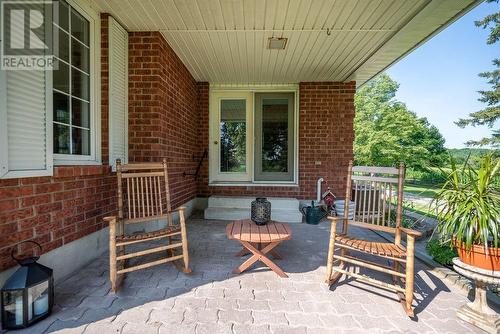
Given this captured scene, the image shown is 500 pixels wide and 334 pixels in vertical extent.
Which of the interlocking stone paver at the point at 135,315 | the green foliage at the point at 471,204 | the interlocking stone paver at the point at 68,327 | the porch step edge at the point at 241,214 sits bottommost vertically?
the interlocking stone paver at the point at 135,315

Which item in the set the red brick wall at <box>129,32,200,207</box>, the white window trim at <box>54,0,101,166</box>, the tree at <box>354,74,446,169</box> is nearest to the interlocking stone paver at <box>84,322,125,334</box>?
the white window trim at <box>54,0,101,166</box>

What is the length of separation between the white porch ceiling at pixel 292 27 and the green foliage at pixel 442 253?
2.41 meters

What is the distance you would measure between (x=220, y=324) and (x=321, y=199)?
3.70 meters

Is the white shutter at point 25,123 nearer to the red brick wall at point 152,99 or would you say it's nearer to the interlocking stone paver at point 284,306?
the red brick wall at point 152,99

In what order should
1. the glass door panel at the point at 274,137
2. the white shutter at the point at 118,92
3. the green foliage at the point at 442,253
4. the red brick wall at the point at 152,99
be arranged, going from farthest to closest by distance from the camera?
1. the glass door panel at the point at 274,137
2. the red brick wall at the point at 152,99
3. the white shutter at the point at 118,92
4. the green foliage at the point at 442,253

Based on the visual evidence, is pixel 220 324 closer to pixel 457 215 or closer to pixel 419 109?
pixel 457 215

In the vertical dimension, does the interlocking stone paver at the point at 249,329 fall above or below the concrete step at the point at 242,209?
below

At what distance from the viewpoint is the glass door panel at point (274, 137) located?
5.17 meters

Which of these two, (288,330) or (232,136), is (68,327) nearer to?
(288,330)

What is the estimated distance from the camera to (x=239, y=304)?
1.83 m

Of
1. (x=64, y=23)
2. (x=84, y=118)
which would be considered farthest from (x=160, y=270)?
(x=64, y=23)

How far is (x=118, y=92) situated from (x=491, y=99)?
59.9 feet

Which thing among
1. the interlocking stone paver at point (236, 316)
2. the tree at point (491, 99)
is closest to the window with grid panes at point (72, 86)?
the interlocking stone paver at point (236, 316)

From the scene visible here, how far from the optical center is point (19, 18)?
66.8 inches
